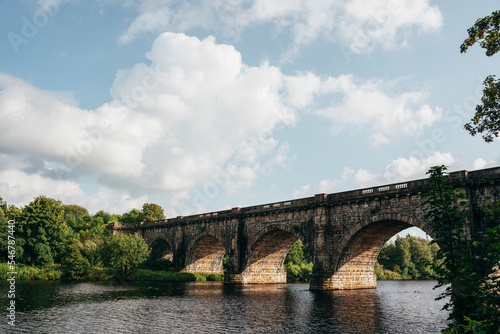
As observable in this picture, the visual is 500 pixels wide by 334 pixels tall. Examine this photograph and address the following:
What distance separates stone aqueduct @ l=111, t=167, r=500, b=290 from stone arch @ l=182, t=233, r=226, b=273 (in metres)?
0.18

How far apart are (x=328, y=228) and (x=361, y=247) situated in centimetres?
380

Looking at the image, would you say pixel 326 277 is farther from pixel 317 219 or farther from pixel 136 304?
pixel 136 304

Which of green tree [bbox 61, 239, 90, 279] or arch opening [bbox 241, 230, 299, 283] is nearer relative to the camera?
arch opening [bbox 241, 230, 299, 283]

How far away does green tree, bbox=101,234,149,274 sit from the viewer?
54.8m

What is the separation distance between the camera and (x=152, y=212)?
94875 millimetres

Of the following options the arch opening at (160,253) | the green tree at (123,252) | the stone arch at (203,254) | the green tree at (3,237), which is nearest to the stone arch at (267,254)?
the stone arch at (203,254)

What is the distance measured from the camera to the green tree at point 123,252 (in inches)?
2159

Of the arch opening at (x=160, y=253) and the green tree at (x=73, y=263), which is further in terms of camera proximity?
the arch opening at (x=160, y=253)

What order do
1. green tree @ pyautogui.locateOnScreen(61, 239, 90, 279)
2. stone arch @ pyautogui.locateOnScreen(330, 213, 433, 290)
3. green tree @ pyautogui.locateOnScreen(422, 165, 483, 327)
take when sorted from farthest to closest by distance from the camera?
green tree @ pyautogui.locateOnScreen(61, 239, 90, 279) → stone arch @ pyautogui.locateOnScreen(330, 213, 433, 290) → green tree @ pyautogui.locateOnScreen(422, 165, 483, 327)

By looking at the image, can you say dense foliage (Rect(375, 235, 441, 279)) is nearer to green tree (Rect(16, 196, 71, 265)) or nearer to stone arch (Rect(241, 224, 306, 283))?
stone arch (Rect(241, 224, 306, 283))

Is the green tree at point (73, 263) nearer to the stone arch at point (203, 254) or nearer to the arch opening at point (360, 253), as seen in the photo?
the stone arch at point (203, 254)

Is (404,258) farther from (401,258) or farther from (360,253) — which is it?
(360,253)

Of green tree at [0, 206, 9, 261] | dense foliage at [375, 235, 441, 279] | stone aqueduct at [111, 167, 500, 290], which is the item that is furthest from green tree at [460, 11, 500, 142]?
dense foliage at [375, 235, 441, 279]

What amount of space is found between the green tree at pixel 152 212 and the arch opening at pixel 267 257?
4830cm
